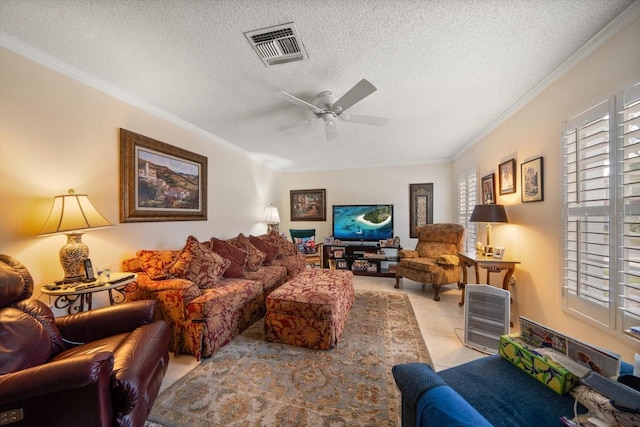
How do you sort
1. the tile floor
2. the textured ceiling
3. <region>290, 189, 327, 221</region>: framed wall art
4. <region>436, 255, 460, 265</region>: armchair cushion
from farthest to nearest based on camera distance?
1. <region>290, 189, 327, 221</region>: framed wall art
2. <region>436, 255, 460, 265</region>: armchair cushion
3. the tile floor
4. the textured ceiling

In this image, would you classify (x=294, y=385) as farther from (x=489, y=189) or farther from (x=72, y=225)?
(x=489, y=189)

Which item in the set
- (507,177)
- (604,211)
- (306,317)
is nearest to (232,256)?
(306,317)

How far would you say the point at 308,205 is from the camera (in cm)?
582

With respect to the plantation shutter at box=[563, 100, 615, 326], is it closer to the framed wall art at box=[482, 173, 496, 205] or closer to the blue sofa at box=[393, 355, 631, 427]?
the blue sofa at box=[393, 355, 631, 427]

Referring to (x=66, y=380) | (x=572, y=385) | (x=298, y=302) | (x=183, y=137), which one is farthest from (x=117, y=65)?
(x=572, y=385)

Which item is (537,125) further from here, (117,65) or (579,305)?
(117,65)

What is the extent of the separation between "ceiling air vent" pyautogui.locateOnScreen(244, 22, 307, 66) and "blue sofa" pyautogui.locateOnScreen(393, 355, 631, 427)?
6.48ft

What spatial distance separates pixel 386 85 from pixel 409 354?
246 centimetres

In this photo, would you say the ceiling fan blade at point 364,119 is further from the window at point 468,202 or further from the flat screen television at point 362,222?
the flat screen television at point 362,222

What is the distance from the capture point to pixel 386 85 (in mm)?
2113

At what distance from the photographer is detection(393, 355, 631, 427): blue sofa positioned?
73cm

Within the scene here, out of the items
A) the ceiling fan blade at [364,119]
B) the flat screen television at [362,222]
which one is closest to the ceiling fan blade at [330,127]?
the ceiling fan blade at [364,119]

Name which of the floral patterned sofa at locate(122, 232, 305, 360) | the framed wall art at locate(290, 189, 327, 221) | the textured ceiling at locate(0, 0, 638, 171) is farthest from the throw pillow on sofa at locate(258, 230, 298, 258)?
the textured ceiling at locate(0, 0, 638, 171)

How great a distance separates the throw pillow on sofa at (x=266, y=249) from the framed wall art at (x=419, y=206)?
310 centimetres
